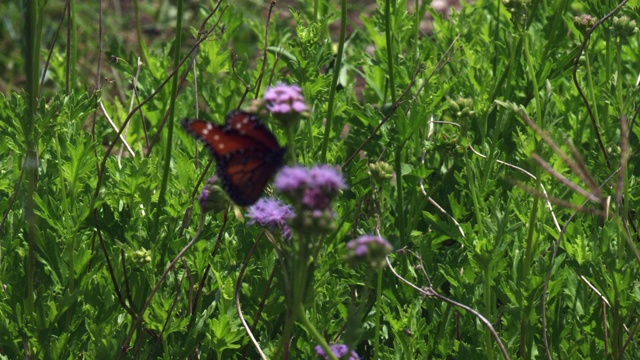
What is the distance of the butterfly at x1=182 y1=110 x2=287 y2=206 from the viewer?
2068 millimetres

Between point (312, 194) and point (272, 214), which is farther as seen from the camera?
point (272, 214)

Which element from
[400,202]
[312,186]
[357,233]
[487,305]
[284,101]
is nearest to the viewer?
[312,186]

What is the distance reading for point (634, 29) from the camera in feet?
9.37

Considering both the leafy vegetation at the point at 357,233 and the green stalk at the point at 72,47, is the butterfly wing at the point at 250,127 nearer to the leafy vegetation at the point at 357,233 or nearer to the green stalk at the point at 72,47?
the leafy vegetation at the point at 357,233

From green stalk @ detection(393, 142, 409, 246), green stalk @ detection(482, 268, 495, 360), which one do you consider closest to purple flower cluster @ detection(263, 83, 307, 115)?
green stalk @ detection(482, 268, 495, 360)

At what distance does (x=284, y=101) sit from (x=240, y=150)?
0.15 meters

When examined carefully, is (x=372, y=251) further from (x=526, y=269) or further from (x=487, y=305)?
(x=526, y=269)

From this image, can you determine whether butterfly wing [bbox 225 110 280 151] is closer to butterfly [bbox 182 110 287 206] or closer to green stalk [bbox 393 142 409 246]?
butterfly [bbox 182 110 287 206]

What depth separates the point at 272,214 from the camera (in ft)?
6.88

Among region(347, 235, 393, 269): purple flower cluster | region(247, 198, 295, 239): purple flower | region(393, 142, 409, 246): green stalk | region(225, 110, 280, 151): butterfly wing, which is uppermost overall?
region(393, 142, 409, 246): green stalk

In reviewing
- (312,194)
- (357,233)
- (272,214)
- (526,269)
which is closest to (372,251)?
(312,194)

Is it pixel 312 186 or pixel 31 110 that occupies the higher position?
pixel 31 110

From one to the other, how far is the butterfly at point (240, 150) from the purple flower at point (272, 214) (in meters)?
0.05

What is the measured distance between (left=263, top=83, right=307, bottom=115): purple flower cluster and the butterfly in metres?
0.08
